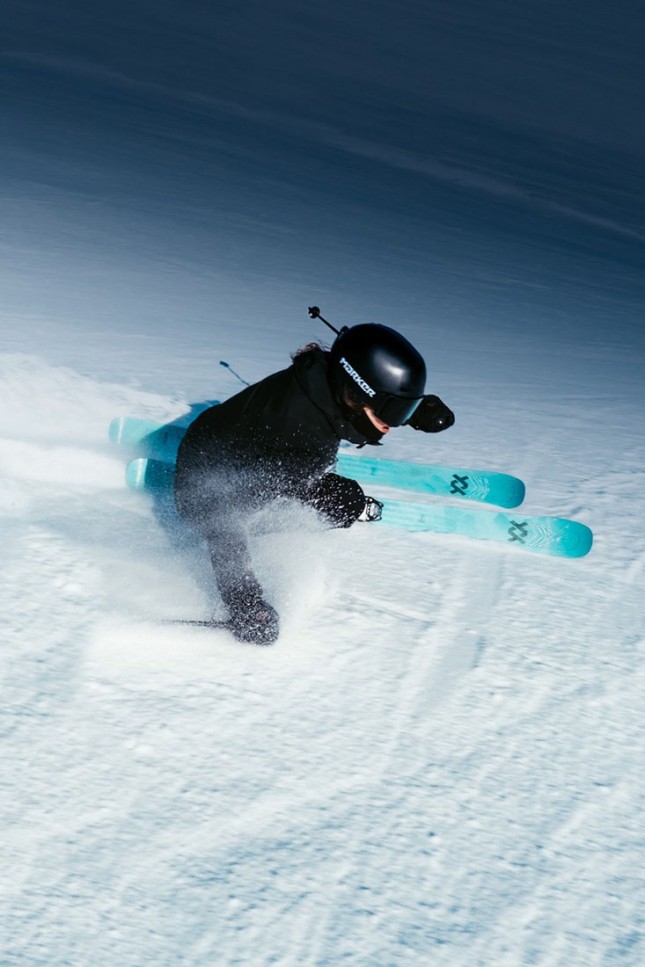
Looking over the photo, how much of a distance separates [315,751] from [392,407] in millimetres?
856

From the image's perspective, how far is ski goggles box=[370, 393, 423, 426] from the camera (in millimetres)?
2609

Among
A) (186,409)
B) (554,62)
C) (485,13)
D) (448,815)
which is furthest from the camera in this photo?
(485,13)

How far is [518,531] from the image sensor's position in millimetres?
3438

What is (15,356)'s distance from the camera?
4.25m

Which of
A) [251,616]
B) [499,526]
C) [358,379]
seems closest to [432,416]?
[499,526]

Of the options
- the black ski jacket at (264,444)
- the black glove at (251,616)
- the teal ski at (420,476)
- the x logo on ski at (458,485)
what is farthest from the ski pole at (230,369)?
the black glove at (251,616)

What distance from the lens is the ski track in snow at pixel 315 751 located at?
5.87 feet

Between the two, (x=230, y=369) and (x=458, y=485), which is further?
(x=230, y=369)

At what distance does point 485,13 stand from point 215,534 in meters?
24.6

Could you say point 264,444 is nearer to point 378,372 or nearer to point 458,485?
point 378,372

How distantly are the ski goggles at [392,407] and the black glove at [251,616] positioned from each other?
522mm

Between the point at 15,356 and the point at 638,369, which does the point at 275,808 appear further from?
the point at 638,369

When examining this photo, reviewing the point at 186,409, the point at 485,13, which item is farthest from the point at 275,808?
the point at 485,13

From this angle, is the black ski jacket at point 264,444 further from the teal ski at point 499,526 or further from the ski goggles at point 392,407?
the teal ski at point 499,526
